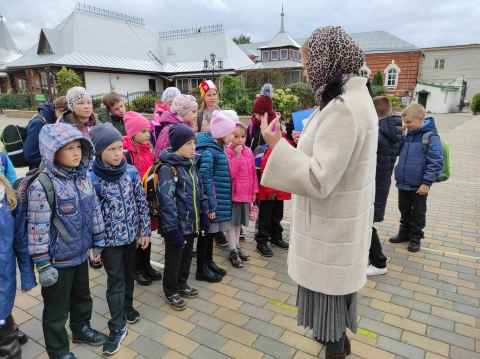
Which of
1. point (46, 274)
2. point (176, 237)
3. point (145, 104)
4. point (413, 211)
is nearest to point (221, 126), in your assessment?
point (176, 237)

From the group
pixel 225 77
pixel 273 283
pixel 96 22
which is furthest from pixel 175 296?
pixel 96 22

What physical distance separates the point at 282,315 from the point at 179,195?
4.33ft

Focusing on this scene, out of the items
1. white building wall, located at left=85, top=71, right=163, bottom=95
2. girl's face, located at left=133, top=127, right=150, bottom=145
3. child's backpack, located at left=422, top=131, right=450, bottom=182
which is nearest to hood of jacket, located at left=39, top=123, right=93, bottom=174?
girl's face, located at left=133, top=127, right=150, bottom=145

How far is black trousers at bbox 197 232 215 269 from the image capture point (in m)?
3.36

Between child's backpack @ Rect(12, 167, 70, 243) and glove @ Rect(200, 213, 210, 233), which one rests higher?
child's backpack @ Rect(12, 167, 70, 243)

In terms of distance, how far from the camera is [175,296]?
2.94 meters

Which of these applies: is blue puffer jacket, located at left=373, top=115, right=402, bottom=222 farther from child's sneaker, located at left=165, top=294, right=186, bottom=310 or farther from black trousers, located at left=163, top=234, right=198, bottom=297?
child's sneaker, located at left=165, top=294, right=186, bottom=310

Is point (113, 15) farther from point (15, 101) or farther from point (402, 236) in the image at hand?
point (402, 236)

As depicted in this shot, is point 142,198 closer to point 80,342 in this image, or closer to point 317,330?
point 80,342

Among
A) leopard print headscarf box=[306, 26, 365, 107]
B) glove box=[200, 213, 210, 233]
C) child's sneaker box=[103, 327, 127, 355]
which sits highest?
leopard print headscarf box=[306, 26, 365, 107]

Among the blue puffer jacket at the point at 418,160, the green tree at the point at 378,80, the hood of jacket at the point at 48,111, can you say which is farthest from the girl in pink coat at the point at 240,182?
the green tree at the point at 378,80

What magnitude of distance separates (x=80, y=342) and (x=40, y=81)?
30.3 m

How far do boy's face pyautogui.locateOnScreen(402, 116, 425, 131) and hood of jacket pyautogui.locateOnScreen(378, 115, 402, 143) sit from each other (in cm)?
60

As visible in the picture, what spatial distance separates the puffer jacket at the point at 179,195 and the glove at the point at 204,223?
0.22 ft
